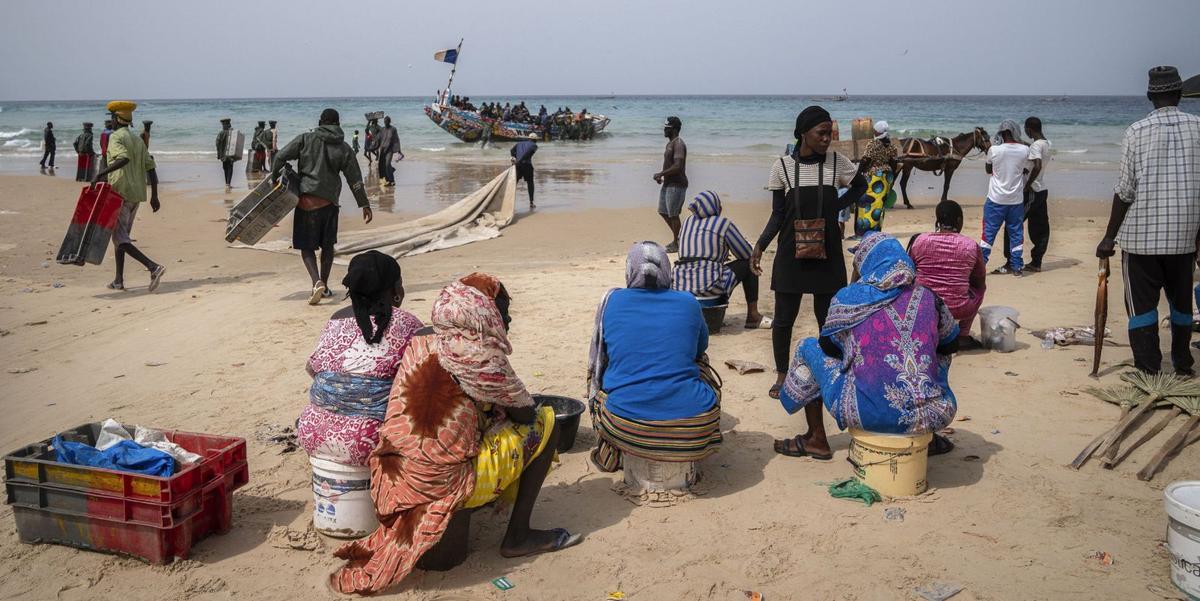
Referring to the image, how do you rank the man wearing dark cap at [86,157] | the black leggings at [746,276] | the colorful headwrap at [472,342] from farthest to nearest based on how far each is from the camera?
the man wearing dark cap at [86,157], the black leggings at [746,276], the colorful headwrap at [472,342]

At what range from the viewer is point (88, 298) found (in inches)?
328

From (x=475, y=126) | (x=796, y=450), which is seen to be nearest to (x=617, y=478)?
(x=796, y=450)

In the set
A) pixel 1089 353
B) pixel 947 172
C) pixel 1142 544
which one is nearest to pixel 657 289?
pixel 1142 544

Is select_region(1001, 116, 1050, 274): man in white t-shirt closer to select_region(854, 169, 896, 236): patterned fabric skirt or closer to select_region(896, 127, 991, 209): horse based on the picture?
select_region(854, 169, 896, 236): patterned fabric skirt

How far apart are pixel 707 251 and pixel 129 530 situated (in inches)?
165

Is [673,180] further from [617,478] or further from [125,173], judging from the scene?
[617,478]

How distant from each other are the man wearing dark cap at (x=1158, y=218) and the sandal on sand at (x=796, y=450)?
2339 millimetres

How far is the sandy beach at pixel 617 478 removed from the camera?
339 centimetres

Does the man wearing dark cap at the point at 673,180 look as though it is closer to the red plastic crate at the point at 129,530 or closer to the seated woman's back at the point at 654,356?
the seated woman's back at the point at 654,356

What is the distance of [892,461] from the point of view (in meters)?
3.98

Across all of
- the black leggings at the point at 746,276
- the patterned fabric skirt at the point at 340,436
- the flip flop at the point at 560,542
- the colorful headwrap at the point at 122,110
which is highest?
the colorful headwrap at the point at 122,110

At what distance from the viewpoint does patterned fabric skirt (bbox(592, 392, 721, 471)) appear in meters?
3.96

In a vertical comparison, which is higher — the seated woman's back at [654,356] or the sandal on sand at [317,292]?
the seated woman's back at [654,356]

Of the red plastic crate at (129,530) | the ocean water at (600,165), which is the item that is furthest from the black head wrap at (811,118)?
the ocean water at (600,165)
